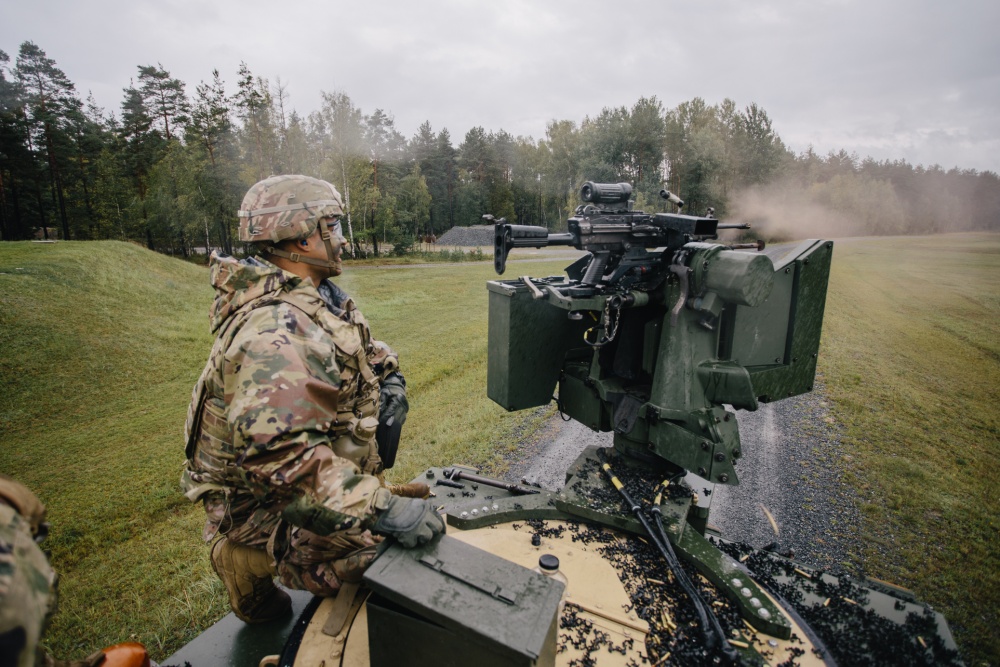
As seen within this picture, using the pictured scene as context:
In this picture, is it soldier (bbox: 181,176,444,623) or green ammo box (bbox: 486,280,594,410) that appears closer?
soldier (bbox: 181,176,444,623)

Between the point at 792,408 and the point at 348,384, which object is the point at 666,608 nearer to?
the point at 348,384

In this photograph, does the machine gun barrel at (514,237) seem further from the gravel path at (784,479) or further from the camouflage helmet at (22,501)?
the gravel path at (784,479)

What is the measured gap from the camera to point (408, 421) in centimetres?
748

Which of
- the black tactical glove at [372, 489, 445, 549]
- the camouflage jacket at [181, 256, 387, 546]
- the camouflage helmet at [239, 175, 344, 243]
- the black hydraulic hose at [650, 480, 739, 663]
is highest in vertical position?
the camouflage helmet at [239, 175, 344, 243]

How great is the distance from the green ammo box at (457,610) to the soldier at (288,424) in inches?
5.6

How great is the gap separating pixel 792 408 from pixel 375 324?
927cm

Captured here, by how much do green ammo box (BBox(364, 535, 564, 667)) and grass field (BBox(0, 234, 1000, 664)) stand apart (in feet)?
9.11

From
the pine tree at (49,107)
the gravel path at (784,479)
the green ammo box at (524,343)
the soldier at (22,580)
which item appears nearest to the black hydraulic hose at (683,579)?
the green ammo box at (524,343)

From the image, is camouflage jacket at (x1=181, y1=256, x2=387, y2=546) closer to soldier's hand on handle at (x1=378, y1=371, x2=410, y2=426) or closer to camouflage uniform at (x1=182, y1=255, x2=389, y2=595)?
camouflage uniform at (x1=182, y1=255, x2=389, y2=595)

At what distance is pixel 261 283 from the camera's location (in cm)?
247

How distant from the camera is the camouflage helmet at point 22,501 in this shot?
4.01 feet

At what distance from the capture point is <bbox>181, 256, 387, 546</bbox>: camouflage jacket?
2049 millimetres

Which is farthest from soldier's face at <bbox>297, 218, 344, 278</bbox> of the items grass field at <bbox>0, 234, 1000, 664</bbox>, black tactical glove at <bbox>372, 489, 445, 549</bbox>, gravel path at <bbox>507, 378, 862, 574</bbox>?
gravel path at <bbox>507, 378, 862, 574</bbox>

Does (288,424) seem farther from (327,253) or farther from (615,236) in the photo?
(615,236)
